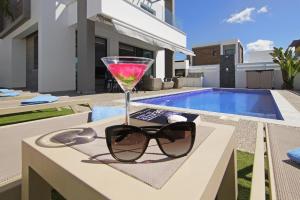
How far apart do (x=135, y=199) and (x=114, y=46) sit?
46.4ft

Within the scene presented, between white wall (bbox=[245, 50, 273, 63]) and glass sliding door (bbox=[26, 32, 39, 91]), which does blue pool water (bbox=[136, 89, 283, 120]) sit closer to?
glass sliding door (bbox=[26, 32, 39, 91])

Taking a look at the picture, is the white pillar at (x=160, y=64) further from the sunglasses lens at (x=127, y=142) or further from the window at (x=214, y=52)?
the window at (x=214, y=52)

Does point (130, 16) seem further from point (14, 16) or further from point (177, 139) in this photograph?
point (177, 139)

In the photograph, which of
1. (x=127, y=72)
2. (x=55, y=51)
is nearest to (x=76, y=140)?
(x=127, y=72)

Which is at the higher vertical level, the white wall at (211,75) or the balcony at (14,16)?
the balcony at (14,16)

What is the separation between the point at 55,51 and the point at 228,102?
1036cm

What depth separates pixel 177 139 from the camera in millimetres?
924

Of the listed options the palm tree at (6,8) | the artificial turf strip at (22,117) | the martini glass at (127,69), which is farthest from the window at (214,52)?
the martini glass at (127,69)

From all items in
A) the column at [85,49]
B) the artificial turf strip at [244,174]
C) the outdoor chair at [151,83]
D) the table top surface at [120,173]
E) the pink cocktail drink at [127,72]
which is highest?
the column at [85,49]

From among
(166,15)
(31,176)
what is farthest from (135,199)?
(166,15)

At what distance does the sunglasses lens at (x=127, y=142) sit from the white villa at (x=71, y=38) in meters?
9.45

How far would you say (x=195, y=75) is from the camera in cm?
2441

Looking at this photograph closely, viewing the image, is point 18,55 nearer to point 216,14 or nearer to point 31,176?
point 31,176

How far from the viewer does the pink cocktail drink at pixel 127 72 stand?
4.03 feet
